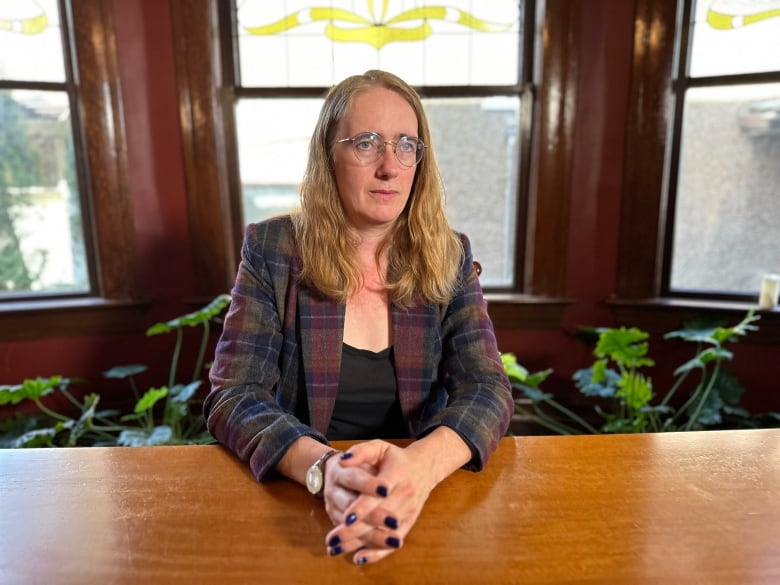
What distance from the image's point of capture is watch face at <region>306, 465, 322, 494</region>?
0.70 m

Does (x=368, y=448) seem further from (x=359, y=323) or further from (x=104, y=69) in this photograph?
(x=104, y=69)

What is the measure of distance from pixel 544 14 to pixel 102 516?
215 cm

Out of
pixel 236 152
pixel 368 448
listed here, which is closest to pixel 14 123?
pixel 236 152

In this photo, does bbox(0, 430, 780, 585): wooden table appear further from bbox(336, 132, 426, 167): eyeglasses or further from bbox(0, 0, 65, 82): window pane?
bbox(0, 0, 65, 82): window pane

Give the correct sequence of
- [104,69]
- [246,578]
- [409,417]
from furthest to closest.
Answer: [104,69], [409,417], [246,578]

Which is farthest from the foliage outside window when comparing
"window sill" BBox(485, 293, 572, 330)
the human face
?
the human face

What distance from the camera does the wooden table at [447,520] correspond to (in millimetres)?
553

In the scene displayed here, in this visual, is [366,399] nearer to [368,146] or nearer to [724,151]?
[368,146]

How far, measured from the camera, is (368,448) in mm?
701

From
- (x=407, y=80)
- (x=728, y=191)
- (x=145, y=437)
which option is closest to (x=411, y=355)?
(x=145, y=437)

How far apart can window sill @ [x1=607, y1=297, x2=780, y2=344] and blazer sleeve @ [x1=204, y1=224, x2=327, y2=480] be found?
1632 mm

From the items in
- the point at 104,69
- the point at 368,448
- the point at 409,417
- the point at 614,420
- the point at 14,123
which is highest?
the point at 104,69

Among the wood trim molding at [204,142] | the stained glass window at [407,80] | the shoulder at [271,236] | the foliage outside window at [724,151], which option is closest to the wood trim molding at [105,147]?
the wood trim molding at [204,142]

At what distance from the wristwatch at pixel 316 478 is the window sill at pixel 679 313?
5.88ft
